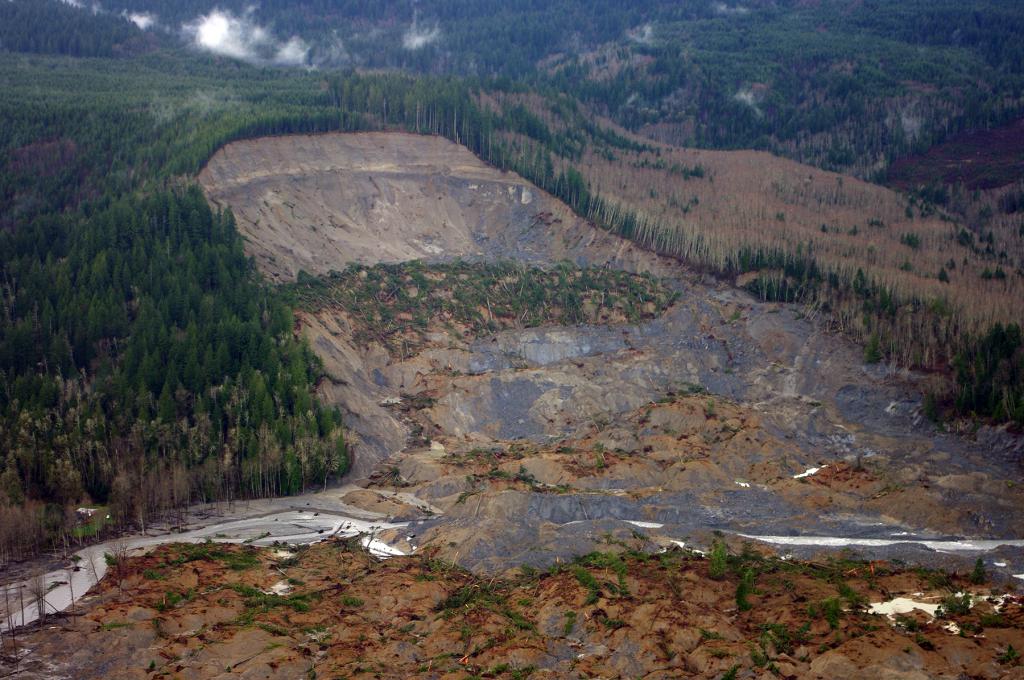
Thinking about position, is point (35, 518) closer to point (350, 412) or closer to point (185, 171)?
point (350, 412)

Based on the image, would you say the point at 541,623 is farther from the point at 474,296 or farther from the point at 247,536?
the point at 474,296

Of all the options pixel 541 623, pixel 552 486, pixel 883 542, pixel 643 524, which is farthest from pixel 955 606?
pixel 552 486

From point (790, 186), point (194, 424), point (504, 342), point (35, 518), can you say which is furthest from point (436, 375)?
point (790, 186)

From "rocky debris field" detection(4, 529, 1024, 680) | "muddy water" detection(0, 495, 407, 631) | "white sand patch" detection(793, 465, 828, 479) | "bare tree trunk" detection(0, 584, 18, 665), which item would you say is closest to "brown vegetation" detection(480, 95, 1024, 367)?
"white sand patch" detection(793, 465, 828, 479)

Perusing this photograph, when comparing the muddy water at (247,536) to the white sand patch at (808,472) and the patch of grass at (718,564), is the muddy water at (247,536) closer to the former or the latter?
the patch of grass at (718,564)

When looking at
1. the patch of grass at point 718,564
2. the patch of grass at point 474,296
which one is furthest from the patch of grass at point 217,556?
the patch of grass at point 474,296
